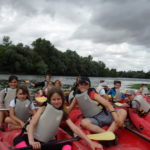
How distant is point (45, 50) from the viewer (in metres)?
40.8

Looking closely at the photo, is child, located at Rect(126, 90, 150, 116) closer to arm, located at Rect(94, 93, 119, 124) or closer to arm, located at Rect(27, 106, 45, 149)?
arm, located at Rect(94, 93, 119, 124)

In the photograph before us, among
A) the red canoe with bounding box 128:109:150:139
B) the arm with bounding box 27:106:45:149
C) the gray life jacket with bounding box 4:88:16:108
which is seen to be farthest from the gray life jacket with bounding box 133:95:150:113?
the gray life jacket with bounding box 4:88:16:108

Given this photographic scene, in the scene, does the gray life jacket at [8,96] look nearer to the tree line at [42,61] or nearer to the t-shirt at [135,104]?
the t-shirt at [135,104]

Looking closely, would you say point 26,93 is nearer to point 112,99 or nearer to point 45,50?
point 112,99

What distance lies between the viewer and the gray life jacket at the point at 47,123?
241cm

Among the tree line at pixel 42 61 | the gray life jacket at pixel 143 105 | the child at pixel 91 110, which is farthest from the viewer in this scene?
the tree line at pixel 42 61

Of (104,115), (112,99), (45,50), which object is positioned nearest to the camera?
(104,115)

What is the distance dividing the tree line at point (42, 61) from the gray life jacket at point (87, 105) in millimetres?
29400

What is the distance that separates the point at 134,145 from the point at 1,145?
1860mm

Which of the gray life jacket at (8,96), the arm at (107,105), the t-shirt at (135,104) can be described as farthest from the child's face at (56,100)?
the gray life jacket at (8,96)

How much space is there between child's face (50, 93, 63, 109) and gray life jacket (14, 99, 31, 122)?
3.23ft

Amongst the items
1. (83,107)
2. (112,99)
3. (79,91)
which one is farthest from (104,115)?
(112,99)

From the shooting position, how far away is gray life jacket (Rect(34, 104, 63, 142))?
2410 mm

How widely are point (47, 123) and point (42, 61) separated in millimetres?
35186
